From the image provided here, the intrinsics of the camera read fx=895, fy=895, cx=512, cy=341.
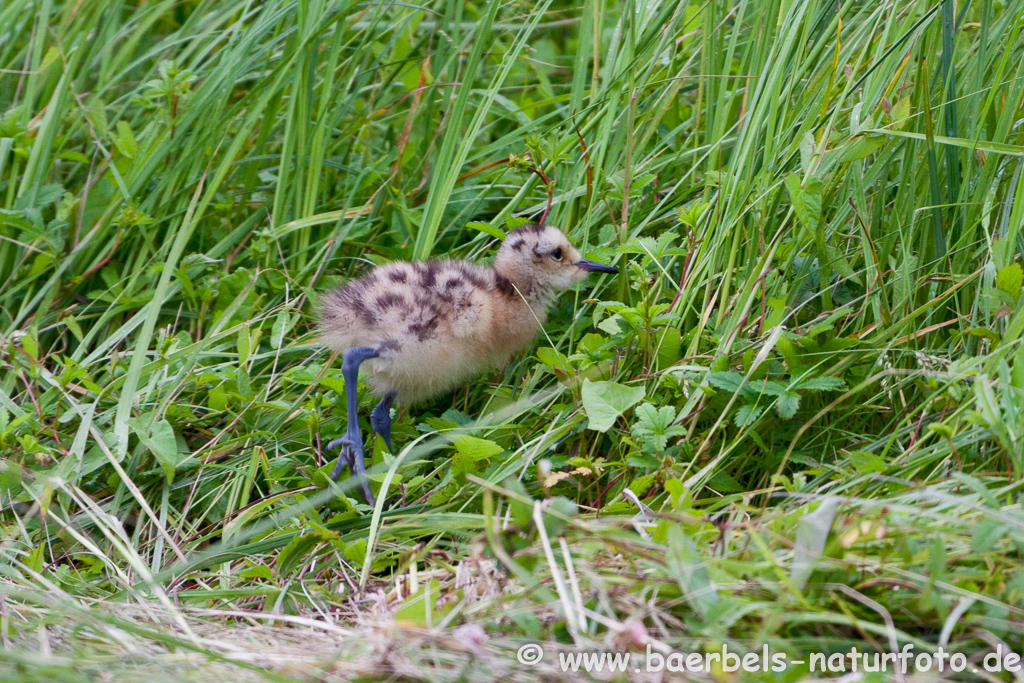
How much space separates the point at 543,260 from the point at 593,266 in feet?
0.44

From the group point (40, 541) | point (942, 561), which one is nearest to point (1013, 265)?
point (942, 561)

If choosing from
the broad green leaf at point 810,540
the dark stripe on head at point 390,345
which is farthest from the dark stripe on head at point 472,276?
the broad green leaf at point 810,540

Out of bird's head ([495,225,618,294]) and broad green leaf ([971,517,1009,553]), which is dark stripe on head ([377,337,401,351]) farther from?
broad green leaf ([971,517,1009,553])

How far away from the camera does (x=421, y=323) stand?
2234 mm

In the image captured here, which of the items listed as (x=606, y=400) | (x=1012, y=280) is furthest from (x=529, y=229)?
(x=1012, y=280)

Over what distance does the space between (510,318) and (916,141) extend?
1.09 metres

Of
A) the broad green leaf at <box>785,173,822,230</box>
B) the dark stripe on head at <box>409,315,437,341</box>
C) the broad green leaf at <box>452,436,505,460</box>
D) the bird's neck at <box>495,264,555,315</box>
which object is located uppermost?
the broad green leaf at <box>785,173,822,230</box>

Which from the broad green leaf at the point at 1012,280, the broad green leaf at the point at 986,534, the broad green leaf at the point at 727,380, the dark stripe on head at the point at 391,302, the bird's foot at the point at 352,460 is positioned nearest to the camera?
the broad green leaf at the point at 986,534

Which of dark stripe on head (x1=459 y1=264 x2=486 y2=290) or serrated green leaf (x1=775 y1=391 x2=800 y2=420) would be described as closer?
serrated green leaf (x1=775 y1=391 x2=800 y2=420)

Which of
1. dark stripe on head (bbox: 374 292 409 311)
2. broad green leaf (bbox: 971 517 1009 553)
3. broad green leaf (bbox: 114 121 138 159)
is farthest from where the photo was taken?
broad green leaf (bbox: 114 121 138 159)

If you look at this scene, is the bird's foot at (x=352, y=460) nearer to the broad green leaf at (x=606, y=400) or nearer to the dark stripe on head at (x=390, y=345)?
the dark stripe on head at (x=390, y=345)

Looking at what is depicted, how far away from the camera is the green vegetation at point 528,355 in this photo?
151 centimetres

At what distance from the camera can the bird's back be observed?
7.31 feet

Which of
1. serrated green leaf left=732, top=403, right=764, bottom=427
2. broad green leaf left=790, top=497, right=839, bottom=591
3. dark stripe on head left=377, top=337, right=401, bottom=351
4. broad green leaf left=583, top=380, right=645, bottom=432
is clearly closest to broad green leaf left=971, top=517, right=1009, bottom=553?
broad green leaf left=790, top=497, right=839, bottom=591
